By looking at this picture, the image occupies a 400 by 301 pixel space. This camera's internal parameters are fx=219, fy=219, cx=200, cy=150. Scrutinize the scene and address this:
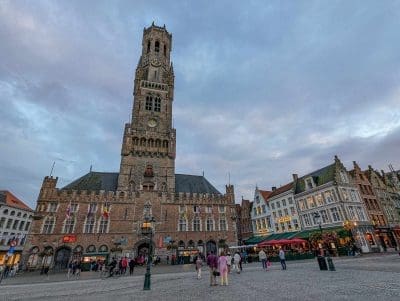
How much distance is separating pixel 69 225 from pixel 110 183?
9725 mm

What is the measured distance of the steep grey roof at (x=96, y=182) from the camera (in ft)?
127

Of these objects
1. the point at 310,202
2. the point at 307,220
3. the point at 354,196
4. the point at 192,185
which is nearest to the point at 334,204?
the point at 310,202

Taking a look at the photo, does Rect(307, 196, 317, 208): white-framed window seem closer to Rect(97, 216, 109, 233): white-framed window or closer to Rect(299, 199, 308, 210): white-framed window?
Rect(299, 199, 308, 210): white-framed window

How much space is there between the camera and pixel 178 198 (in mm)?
40656

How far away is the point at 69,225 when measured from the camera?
34.2 metres

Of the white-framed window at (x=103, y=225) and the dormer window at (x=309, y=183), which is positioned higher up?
the dormer window at (x=309, y=183)

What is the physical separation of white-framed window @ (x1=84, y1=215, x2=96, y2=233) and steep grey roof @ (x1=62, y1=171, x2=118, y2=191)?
17.5 feet

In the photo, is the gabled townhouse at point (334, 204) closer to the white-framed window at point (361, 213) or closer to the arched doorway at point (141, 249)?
the white-framed window at point (361, 213)

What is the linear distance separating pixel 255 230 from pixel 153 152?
29.2 m

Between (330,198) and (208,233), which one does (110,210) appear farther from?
(330,198)

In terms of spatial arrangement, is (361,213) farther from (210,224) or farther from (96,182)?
(96,182)

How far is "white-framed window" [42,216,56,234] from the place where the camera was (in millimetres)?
33153

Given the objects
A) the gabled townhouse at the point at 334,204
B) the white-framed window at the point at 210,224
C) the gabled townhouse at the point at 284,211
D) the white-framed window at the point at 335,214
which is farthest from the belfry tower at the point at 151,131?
the white-framed window at the point at 335,214

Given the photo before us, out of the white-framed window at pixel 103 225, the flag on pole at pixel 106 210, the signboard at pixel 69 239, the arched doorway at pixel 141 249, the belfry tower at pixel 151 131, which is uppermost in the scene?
the belfry tower at pixel 151 131
